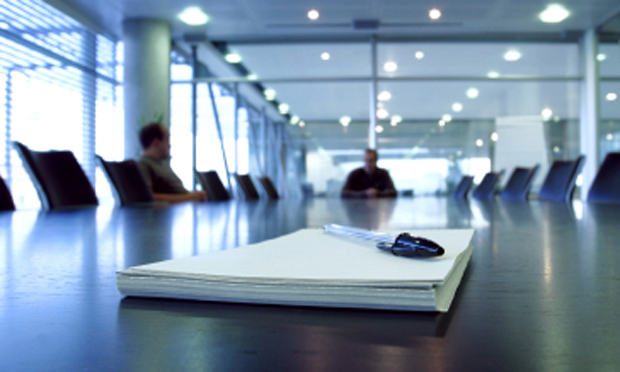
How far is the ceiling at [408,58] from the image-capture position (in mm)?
4984

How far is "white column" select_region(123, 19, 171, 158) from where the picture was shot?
490 cm

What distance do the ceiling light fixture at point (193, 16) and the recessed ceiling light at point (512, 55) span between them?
3.48m

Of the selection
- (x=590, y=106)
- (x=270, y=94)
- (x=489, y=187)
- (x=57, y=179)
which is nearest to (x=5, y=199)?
(x=57, y=179)

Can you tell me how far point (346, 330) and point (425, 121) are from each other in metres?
6.38

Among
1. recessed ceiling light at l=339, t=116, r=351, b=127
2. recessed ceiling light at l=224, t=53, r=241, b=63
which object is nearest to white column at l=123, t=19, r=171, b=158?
recessed ceiling light at l=224, t=53, r=241, b=63

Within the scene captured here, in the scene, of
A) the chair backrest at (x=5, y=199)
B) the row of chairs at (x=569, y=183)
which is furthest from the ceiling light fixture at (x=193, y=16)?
the chair backrest at (x=5, y=199)

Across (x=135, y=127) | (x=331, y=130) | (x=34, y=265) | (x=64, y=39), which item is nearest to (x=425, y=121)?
(x=331, y=130)

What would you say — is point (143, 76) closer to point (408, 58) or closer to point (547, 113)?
point (408, 58)

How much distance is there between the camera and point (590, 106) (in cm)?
557

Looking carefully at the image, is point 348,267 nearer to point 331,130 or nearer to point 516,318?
point 516,318

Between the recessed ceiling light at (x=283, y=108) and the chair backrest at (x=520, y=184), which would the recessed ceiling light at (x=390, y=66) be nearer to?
the recessed ceiling light at (x=283, y=108)

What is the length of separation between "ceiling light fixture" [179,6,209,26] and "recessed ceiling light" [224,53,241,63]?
759 mm

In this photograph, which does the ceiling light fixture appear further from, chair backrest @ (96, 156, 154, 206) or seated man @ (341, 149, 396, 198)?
chair backrest @ (96, 156, 154, 206)

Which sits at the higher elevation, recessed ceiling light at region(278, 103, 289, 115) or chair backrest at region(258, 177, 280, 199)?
recessed ceiling light at region(278, 103, 289, 115)
